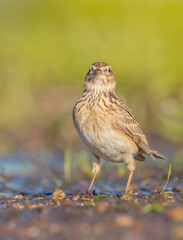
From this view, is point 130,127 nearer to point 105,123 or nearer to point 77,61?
point 105,123

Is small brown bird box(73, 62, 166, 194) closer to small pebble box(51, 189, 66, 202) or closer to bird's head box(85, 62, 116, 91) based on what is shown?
bird's head box(85, 62, 116, 91)

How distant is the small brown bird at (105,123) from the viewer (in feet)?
20.5

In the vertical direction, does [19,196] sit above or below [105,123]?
below

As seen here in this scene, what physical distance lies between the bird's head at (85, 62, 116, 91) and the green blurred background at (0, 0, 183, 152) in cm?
340

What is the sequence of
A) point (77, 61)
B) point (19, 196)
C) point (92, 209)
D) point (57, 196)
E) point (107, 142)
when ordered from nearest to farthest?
point (92, 209) < point (57, 196) < point (107, 142) < point (19, 196) < point (77, 61)

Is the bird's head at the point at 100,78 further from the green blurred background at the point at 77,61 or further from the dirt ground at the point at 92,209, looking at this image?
the green blurred background at the point at 77,61

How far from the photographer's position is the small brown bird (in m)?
6.24

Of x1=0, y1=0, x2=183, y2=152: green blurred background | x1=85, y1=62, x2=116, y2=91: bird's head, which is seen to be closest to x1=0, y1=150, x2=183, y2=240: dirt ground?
x1=85, y1=62, x2=116, y2=91: bird's head

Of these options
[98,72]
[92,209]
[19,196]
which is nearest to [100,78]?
[98,72]

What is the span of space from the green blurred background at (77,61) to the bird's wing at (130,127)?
349cm

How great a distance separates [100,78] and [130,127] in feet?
2.26

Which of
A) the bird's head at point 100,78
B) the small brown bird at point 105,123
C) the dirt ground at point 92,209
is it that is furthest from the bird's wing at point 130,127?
the dirt ground at point 92,209

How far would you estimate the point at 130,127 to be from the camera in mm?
6586

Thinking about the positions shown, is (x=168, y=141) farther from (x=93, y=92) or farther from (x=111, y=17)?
(x=111, y=17)
